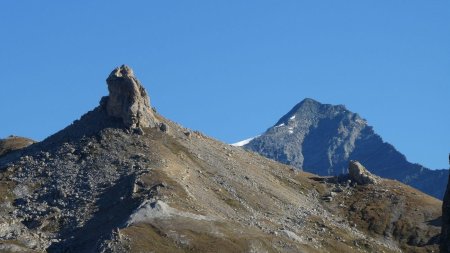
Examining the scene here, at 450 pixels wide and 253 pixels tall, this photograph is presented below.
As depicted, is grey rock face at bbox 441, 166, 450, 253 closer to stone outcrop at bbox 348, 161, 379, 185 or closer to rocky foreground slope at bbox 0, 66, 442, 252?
rocky foreground slope at bbox 0, 66, 442, 252

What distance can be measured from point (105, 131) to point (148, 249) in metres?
49.0

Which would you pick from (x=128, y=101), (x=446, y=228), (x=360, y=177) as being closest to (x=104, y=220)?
(x=128, y=101)

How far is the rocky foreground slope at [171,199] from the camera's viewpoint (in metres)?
125

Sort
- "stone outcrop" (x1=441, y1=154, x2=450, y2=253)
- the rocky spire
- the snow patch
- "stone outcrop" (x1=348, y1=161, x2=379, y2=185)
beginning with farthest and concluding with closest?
"stone outcrop" (x1=348, y1=161, x2=379, y2=185) → the rocky spire → the snow patch → "stone outcrop" (x1=441, y1=154, x2=450, y2=253)

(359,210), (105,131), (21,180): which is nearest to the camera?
(21,180)

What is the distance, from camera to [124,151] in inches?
6132

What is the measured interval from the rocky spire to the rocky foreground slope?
9.7 inches

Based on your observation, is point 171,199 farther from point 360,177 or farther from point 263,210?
point 360,177

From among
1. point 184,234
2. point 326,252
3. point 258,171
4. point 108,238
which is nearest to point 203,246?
point 184,234

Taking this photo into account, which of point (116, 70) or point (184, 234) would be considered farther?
point (116, 70)

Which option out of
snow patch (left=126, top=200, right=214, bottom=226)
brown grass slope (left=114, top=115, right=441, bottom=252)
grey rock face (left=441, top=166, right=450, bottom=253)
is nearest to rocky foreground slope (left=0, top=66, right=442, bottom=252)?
snow patch (left=126, top=200, right=214, bottom=226)

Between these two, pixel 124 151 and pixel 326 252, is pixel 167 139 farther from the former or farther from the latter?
pixel 326 252

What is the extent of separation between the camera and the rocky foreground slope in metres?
125

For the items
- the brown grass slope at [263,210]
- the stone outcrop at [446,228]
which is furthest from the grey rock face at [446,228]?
the brown grass slope at [263,210]
